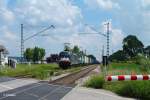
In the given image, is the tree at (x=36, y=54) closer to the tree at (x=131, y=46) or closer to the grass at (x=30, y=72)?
the tree at (x=131, y=46)

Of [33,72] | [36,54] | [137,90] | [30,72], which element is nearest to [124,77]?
[137,90]

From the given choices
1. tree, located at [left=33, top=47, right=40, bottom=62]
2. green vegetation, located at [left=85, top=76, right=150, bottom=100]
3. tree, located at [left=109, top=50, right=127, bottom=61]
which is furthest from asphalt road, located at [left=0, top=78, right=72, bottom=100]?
tree, located at [left=33, top=47, right=40, bottom=62]

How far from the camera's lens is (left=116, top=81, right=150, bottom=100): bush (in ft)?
70.6

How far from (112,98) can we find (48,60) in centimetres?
12927

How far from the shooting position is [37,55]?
159625 mm

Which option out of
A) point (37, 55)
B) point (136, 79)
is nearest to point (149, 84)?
point (136, 79)

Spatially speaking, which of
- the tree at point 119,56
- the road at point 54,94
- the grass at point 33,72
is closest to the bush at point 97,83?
the road at point 54,94

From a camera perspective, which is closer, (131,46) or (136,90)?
(136,90)

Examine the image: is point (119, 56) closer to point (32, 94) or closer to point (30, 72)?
point (30, 72)

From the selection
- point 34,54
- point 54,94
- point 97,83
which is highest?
point 34,54

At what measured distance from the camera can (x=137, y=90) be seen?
22.2 metres

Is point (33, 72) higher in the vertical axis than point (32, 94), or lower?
higher

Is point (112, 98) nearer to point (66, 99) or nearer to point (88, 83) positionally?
point (66, 99)

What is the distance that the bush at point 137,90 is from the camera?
21519mm
